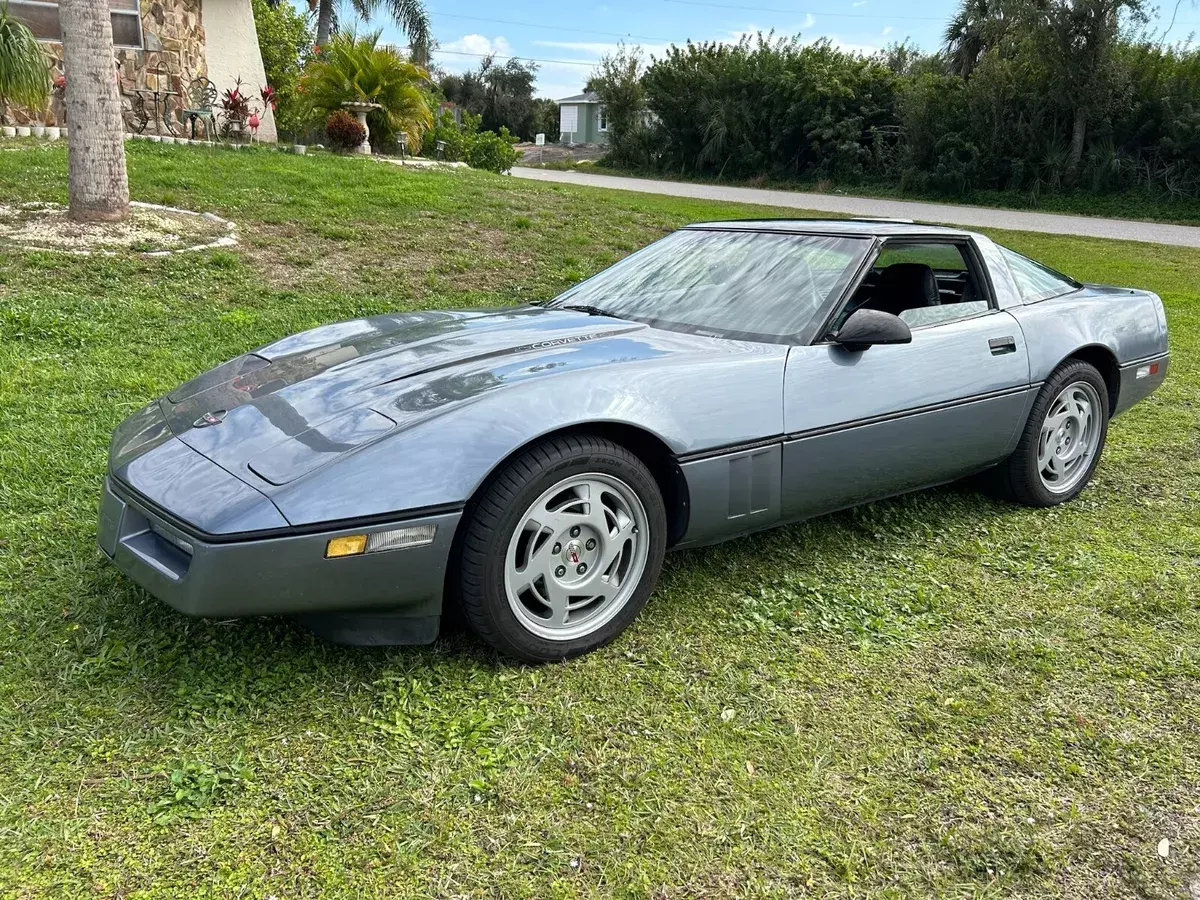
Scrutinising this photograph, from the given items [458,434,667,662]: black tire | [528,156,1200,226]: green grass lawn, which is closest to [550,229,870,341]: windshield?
[458,434,667,662]: black tire

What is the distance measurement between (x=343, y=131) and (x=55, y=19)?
4560 mm

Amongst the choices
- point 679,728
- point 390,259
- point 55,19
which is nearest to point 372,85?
point 55,19

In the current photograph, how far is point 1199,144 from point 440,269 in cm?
1970

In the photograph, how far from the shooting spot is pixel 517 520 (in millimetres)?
2398

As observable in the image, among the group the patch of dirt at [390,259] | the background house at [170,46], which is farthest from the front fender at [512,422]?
the background house at [170,46]

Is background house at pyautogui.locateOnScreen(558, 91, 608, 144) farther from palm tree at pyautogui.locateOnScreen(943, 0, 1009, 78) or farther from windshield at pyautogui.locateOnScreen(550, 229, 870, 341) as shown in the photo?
windshield at pyautogui.locateOnScreen(550, 229, 870, 341)

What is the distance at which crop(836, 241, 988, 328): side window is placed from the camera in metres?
3.74

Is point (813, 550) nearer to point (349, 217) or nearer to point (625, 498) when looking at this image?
point (625, 498)

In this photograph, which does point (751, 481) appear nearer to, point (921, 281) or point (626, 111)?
point (921, 281)

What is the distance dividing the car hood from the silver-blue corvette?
1cm

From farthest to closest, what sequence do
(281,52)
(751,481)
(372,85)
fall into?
(281,52) → (372,85) → (751,481)

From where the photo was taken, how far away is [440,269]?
7.86 metres

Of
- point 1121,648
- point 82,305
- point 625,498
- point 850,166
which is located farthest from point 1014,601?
point 850,166

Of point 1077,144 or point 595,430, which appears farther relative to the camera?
point 1077,144
